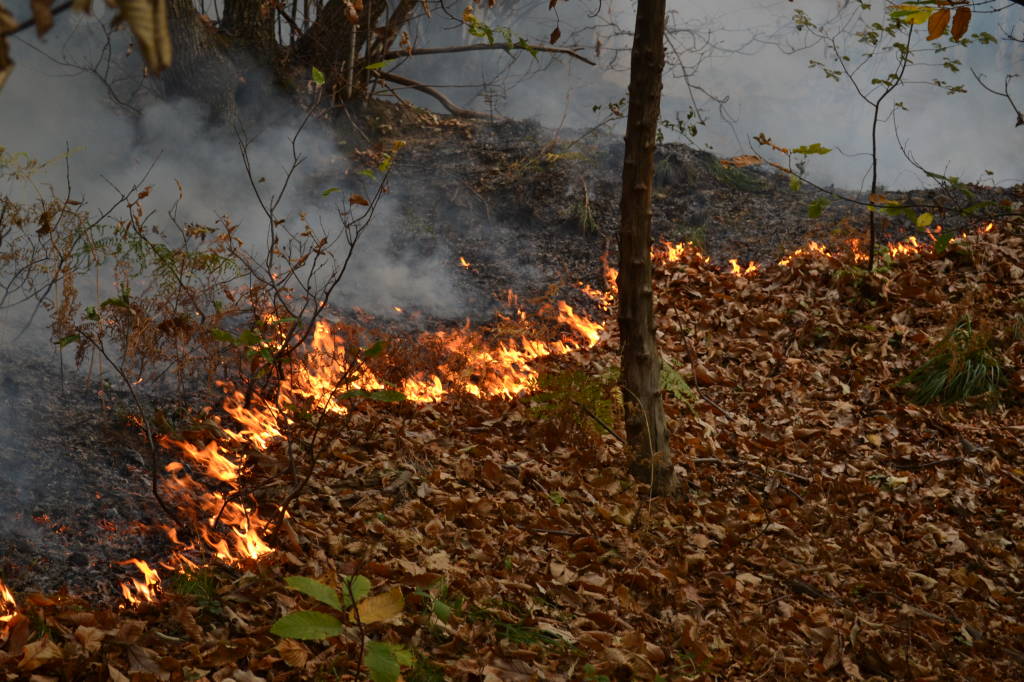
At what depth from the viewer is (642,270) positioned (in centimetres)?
427

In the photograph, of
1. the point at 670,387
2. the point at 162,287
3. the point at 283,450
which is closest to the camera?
the point at 283,450

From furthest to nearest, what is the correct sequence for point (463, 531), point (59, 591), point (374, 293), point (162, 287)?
point (374, 293) < point (162, 287) < point (463, 531) < point (59, 591)

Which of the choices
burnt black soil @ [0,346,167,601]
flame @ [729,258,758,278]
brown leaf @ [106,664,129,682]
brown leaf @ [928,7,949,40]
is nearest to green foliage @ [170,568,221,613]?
burnt black soil @ [0,346,167,601]

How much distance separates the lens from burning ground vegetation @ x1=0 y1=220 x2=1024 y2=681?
2.77 meters

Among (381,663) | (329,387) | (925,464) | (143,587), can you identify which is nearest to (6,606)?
(143,587)

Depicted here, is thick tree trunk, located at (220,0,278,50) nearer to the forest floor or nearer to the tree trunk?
the forest floor

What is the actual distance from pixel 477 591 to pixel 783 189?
7820mm

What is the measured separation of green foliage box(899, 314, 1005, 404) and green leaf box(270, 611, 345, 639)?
494 centimetres

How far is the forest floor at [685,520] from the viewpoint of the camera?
2.80 metres

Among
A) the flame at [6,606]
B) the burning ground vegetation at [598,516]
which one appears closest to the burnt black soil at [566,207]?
the burning ground vegetation at [598,516]

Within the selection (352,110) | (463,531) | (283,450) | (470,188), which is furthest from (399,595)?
(352,110)

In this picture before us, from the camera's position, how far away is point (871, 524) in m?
4.32

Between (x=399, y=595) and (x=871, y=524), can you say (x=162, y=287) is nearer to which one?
(x=399, y=595)

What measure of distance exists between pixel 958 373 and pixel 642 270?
112 inches
